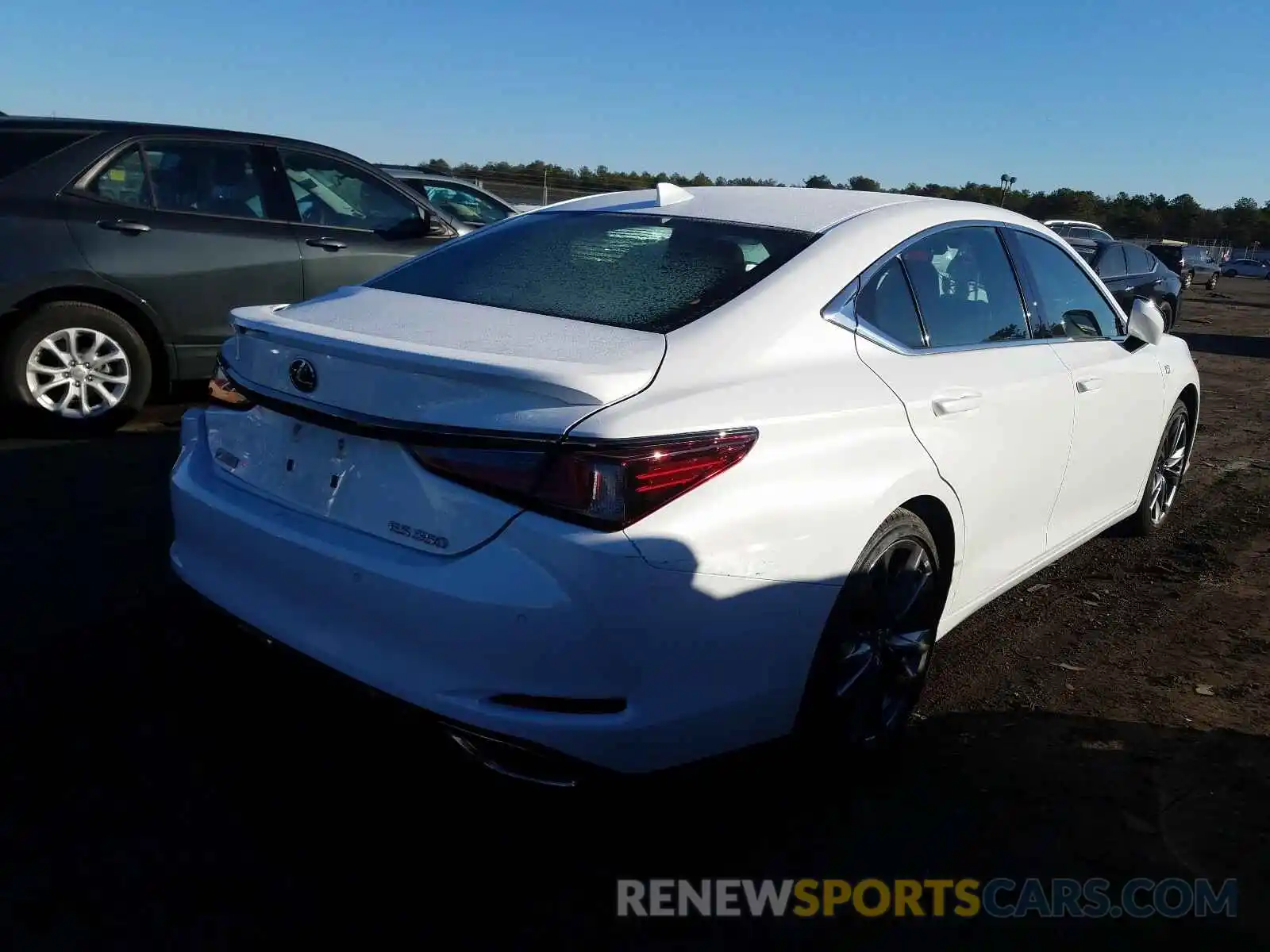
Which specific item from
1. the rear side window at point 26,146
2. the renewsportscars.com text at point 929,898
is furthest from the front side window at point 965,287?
the rear side window at point 26,146

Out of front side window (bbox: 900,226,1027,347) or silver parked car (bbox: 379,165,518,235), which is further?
silver parked car (bbox: 379,165,518,235)

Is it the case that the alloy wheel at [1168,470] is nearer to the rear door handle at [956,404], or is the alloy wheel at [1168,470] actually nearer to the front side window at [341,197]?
the rear door handle at [956,404]

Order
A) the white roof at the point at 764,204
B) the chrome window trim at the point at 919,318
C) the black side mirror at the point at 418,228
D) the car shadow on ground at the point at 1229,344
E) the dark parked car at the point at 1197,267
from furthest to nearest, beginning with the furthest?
1. the dark parked car at the point at 1197,267
2. the car shadow on ground at the point at 1229,344
3. the black side mirror at the point at 418,228
4. the white roof at the point at 764,204
5. the chrome window trim at the point at 919,318

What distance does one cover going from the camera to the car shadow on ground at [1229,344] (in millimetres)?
15734

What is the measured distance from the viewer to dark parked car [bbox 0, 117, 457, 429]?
5871mm

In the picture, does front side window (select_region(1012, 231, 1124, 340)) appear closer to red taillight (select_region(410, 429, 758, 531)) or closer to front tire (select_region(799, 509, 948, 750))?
front tire (select_region(799, 509, 948, 750))

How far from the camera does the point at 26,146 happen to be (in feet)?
19.5

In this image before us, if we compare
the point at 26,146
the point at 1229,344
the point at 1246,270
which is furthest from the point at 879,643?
the point at 1246,270

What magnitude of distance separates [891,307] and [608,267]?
2.70 feet

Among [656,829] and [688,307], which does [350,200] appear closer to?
[688,307]

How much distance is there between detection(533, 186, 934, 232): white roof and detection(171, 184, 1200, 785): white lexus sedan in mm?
24

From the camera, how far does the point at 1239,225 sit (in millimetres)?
82125

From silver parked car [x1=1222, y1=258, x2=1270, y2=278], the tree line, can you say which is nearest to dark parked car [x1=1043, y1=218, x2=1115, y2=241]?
the tree line

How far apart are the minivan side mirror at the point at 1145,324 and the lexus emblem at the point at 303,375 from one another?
3512 mm
